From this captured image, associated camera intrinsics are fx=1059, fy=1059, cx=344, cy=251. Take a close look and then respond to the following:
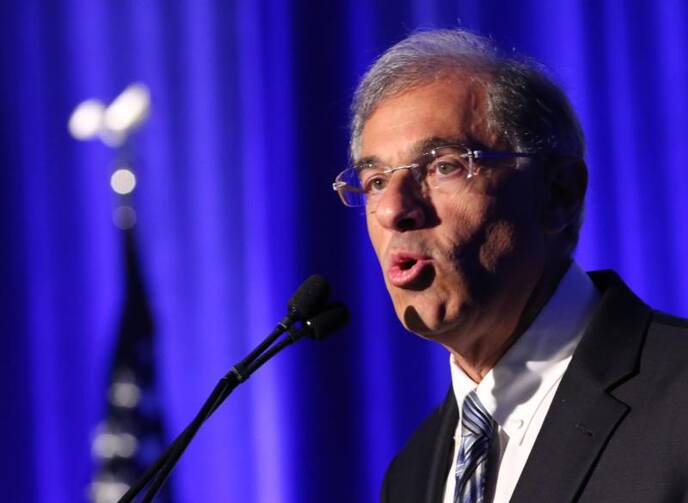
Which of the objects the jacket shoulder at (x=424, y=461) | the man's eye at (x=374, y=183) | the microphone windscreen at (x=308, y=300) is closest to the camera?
the microphone windscreen at (x=308, y=300)

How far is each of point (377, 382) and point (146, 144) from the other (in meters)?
0.96

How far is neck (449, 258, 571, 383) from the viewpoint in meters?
1.68

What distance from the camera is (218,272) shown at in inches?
121

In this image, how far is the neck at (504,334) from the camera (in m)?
1.68

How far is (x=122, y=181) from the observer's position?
3.09 meters

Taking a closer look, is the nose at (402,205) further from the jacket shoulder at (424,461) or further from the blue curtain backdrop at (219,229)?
the blue curtain backdrop at (219,229)

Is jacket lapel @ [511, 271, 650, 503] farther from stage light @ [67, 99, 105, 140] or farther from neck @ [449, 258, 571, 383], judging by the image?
stage light @ [67, 99, 105, 140]

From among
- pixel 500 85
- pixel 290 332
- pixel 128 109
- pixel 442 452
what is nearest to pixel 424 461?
pixel 442 452

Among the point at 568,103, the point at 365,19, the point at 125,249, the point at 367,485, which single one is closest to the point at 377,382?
the point at 367,485

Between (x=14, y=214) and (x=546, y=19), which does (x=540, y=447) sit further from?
(x=14, y=214)

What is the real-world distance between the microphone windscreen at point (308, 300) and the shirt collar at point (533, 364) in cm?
30

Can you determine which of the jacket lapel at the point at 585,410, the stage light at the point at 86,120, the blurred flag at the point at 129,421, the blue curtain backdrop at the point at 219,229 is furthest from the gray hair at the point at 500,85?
the stage light at the point at 86,120

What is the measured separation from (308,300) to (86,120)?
1752 millimetres

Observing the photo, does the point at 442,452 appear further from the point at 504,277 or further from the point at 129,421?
the point at 129,421
